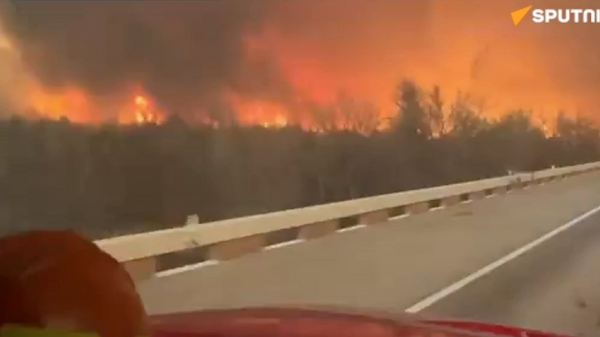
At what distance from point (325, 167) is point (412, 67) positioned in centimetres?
87

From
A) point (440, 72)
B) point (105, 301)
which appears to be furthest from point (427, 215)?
point (105, 301)

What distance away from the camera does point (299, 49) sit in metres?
4.86

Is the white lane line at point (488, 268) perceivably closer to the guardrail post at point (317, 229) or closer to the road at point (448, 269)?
the road at point (448, 269)

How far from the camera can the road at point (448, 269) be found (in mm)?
4445

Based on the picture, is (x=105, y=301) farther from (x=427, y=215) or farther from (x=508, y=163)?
(x=427, y=215)

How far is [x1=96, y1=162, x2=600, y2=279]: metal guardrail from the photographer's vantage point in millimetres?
4435

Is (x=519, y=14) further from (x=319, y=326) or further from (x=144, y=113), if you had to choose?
(x=319, y=326)

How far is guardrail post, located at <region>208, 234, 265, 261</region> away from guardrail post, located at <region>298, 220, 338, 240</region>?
513mm

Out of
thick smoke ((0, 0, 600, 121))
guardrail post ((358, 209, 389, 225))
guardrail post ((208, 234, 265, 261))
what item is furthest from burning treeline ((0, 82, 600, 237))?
guardrail post ((358, 209, 389, 225))

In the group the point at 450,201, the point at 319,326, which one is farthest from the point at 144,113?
the point at 450,201

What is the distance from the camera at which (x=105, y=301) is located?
3.65 feet

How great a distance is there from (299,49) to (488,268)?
1.98m

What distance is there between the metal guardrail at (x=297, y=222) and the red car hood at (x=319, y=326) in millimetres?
1552

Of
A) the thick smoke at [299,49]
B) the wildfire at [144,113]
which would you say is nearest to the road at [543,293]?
the thick smoke at [299,49]
